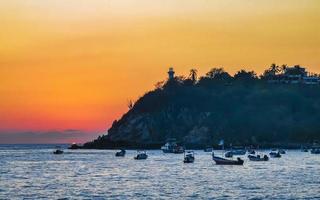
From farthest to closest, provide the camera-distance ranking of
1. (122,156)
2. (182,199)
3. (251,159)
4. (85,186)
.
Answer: (122,156) < (251,159) < (85,186) < (182,199)

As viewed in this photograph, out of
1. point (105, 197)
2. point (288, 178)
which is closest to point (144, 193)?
point (105, 197)

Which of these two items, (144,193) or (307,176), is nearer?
(144,193)

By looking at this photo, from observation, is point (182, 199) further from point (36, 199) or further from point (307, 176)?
point (307, 176)

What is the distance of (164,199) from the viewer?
6028 centimetres

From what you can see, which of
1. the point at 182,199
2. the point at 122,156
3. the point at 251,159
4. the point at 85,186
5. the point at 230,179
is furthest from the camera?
the point at 122,156

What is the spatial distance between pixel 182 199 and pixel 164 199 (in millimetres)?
1604

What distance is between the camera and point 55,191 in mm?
69312

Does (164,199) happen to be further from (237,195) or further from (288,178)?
(288,178)

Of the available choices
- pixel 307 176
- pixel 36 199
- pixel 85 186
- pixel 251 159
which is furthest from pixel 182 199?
pixel 251 159

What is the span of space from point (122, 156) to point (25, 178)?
86548 millimetres

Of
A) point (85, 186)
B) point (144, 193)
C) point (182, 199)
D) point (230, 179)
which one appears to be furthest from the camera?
point (230, 179)

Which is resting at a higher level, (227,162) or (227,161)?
(227,161)

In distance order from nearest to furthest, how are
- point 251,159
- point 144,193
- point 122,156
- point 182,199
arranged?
point 182,199, point 144,193, point 251,159, point 122,156

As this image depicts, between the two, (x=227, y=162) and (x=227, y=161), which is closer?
(x=227, y=162)
